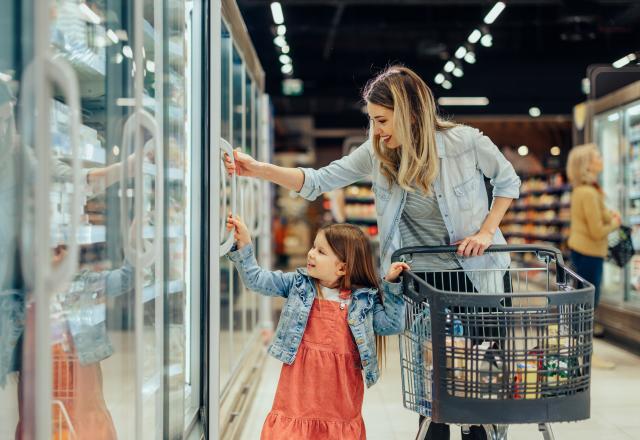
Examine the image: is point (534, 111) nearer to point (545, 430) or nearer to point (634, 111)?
point (634, 111)

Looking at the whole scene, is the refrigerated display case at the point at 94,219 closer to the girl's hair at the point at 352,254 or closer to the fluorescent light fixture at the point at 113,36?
the fluorescent light fixture at the point at 113,36

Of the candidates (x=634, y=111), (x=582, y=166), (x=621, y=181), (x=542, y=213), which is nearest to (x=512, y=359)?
(x=582, y=166)

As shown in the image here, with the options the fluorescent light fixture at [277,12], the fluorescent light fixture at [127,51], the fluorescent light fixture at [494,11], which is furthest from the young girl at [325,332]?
the fluorescent light fixture at [494,11]

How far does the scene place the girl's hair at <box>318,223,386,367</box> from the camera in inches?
97.7

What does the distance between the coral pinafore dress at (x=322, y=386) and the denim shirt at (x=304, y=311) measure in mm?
41

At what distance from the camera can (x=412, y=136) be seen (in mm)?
2438

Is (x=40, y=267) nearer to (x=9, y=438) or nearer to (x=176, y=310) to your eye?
(x=9, y=438)

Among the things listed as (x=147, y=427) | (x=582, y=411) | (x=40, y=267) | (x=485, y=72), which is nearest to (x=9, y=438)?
(x=40, y=267)

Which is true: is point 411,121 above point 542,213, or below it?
above

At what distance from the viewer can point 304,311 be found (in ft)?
7.98

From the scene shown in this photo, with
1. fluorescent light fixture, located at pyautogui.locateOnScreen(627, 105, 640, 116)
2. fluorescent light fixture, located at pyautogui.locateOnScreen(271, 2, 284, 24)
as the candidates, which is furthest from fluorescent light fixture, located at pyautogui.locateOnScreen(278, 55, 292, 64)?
fluorescent light fixture, located at pyautogui.locateOnScreen(627, 105, 640, 116)

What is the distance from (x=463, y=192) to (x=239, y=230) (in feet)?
2.47

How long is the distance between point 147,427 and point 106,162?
89cm

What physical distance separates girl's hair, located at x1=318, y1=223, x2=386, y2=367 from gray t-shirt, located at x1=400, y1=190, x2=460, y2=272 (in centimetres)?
15
